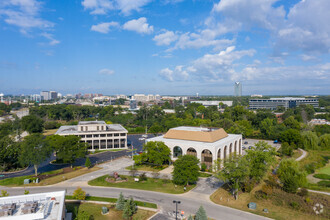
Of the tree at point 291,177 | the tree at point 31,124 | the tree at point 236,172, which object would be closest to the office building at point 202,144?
the tree at point 236,172

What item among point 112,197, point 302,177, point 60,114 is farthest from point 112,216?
point 60,114

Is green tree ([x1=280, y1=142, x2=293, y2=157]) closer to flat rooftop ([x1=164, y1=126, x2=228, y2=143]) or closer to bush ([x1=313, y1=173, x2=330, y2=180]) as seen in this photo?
bush ([x1=313, y1=173, x2=330, y2=180])

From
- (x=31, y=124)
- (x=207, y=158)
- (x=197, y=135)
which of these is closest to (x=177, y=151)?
(x=197, y=135)

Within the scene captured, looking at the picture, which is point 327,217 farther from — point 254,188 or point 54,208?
point 54,208

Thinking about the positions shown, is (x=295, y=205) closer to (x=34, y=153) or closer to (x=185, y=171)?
(x=185, y=171)

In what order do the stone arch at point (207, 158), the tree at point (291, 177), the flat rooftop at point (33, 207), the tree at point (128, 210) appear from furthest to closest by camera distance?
the stone arch at point (207, 158) → the tree at point (291, 177) → the tree at point (128, 210) → the flat rooftop at point (33, 207)

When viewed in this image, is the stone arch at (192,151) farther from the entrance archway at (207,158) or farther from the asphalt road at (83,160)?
the asphalt road at (83,160)
